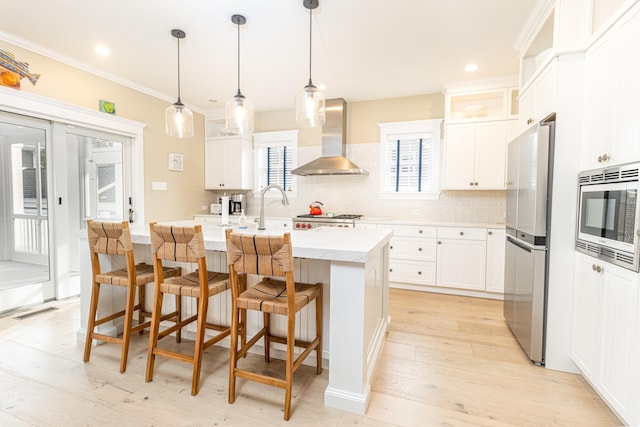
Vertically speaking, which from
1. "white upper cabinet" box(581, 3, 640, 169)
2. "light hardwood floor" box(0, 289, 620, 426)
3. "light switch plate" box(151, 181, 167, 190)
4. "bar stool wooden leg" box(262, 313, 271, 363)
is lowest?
"light hardwood floor" box(0, 289, 620, 426)

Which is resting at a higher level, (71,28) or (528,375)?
(71,28)

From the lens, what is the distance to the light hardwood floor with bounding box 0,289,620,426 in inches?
63.6

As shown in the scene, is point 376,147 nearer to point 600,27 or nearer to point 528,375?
point 600,27

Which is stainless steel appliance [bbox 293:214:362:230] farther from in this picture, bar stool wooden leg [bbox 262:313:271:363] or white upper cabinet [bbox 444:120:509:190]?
bar stool wooden leg [bbox 262:313:271:363]

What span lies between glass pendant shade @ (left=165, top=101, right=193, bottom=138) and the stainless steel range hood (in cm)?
206

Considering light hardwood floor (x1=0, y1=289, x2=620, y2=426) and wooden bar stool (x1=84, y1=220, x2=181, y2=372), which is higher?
wooden bar stool (x1=84, y1=220, x2=181, y2=372)

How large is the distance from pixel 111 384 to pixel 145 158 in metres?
3.14

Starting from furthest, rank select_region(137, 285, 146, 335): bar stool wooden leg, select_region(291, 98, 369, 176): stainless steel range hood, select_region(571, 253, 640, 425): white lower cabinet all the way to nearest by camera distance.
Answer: select_region(291, 98, 369, 176): stainless steel range hood → select_region(137, 285, 146, 335): bar stool wooden leg → select_region(571, 253, 640, 425): white lower cabinet

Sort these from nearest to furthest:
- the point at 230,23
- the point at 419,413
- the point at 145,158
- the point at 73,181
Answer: the point at 419,413, the point at 230,23, the point at 73,181, the point at 145,158

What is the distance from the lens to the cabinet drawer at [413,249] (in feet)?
12.6

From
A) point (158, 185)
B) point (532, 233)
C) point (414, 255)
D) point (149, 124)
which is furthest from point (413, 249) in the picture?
point (149, 124)

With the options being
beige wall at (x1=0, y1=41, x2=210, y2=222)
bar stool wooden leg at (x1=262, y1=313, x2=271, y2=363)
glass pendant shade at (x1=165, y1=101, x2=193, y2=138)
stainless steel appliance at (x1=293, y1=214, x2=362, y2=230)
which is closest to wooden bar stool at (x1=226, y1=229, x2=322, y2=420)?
bar stool wooden leg at (x1=262, y1=313, x2=271, y2=363)

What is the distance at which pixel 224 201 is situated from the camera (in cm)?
280

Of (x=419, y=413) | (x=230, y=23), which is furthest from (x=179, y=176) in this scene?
(x=419, y=413)
